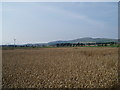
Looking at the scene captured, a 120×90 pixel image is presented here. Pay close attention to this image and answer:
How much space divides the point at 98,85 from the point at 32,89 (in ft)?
8.84

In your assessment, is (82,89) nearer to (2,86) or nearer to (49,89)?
(49,89)

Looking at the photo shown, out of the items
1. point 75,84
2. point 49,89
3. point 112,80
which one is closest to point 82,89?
point 75,84

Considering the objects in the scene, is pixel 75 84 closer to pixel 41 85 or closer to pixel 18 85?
pixel 41 85

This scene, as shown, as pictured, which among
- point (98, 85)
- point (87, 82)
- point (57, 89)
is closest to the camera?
point (57, 89)

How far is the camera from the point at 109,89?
5.15m

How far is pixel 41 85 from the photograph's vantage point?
574 cm

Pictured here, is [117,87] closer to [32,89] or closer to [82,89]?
[82,89]

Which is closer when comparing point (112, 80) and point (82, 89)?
point (82, 89)

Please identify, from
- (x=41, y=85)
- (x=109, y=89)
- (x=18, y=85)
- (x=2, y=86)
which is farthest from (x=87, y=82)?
(x=2, y=86)

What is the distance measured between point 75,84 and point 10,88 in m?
2.74

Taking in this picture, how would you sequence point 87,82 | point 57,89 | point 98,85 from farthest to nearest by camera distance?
point 87,82 < point 98,85 < point 57,89

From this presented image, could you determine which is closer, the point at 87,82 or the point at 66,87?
the point at 66,87

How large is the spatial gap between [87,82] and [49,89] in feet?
5.71

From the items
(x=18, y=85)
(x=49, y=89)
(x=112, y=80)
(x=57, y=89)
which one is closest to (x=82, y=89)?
(x=57, y=89)
